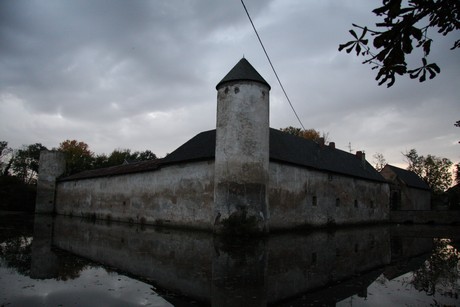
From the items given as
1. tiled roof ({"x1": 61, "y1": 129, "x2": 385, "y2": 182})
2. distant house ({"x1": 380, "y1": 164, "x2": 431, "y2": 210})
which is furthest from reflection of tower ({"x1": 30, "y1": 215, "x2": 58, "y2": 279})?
distant house ({"x1": 380, "y1": 164, "x2": 431, "y2": 210})

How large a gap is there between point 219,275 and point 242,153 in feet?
31.3

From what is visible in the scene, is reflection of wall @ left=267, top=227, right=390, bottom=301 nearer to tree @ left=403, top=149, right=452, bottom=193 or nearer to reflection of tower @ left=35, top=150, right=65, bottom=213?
reflection of tower @ left=35, top=150, right=65, bottom=213

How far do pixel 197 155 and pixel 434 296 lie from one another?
14988mm

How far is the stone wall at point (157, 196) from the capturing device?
750 inches

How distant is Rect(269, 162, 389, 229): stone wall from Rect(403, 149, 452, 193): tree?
34.6 metres

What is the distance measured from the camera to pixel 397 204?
3959 cm

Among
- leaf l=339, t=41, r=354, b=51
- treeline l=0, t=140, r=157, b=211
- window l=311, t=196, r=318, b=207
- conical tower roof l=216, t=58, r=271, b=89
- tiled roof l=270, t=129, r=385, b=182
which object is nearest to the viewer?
leaf l=339, t=41, r=354, b=51

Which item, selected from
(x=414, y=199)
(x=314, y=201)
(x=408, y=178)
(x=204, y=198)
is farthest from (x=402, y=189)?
(x=204, y=198)

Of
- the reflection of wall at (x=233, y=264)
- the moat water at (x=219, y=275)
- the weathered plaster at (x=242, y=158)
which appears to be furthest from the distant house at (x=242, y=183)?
the moat water at (x=219, y=275)

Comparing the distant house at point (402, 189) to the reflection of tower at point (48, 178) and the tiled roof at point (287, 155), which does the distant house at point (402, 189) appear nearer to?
the tiled roof at point (287, 155)

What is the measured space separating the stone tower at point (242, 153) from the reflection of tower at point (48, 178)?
26948 millimetres

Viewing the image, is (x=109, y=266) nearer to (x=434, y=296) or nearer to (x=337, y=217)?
(x=434, y=296)

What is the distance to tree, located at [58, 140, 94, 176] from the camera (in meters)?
58.1

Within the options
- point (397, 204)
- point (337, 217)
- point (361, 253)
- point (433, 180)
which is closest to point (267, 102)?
point (361, 253)
